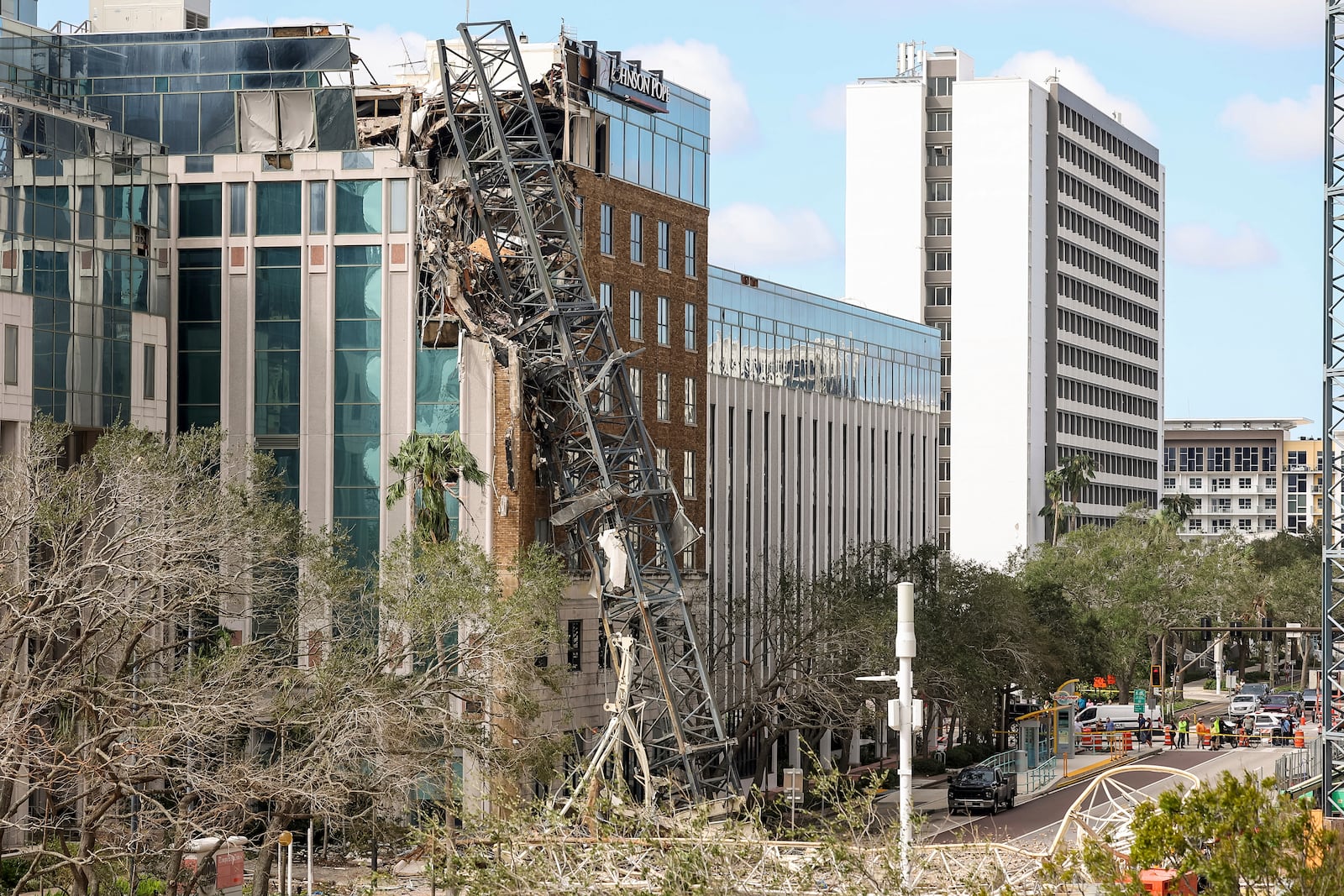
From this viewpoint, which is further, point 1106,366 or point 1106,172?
point 1106,172

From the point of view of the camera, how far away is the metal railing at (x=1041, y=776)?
83.9 meters

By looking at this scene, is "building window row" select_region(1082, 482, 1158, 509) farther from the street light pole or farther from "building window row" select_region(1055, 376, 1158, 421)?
the street light pole

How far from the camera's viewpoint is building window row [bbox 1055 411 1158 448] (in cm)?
16038

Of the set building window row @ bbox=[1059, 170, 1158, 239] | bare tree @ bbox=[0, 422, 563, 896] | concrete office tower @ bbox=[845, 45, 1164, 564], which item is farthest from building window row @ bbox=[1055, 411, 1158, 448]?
bare tree @ bbox=[0, 422, 563, 896]

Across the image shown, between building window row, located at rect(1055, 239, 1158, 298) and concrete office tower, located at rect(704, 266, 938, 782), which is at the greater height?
building window row, located at rect(1055, 239, 1158, 298)

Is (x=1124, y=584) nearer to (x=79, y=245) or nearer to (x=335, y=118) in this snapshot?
(x=335, y=118)

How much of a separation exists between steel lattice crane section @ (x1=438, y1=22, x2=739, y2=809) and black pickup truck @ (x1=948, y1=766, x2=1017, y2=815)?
434 inches

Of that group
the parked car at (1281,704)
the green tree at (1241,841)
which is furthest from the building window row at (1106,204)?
the green tree at (1241,841)

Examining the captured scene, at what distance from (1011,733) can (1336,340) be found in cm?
4772

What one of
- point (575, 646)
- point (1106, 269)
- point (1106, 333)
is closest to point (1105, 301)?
point (1106, 333)

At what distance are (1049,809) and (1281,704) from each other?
38818 mm

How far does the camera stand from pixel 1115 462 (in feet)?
565

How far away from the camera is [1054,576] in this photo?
384 ft

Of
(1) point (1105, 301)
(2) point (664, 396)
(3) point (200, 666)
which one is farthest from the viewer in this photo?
(1) point (1105, 301)
